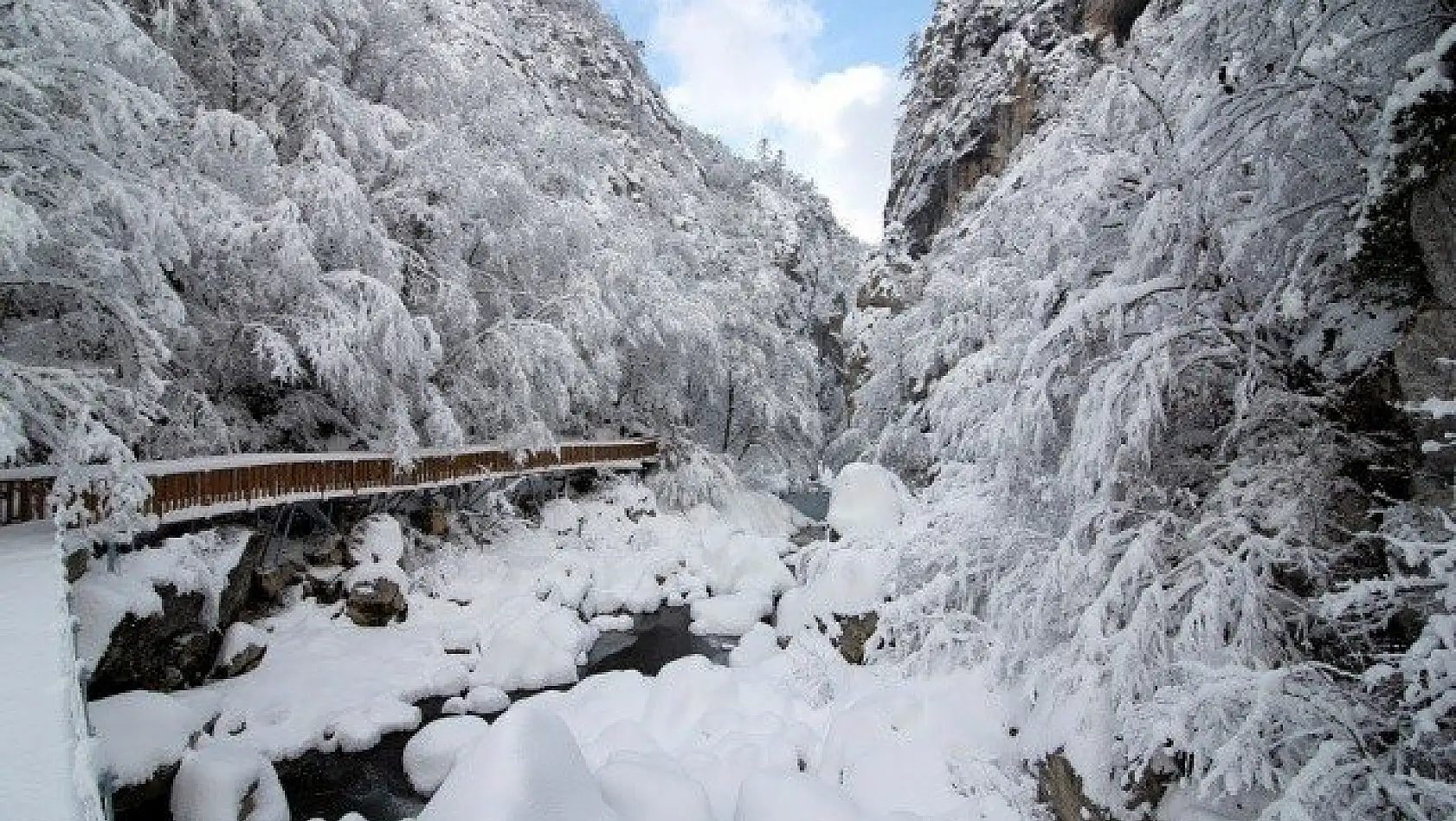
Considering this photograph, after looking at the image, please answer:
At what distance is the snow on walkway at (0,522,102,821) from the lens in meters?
3.63

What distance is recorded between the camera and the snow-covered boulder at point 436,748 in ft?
29.7

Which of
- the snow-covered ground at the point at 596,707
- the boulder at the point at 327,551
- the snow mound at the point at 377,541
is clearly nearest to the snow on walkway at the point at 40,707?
the snow-covered ground at the point at 596,707

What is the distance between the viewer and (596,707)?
1056 cm

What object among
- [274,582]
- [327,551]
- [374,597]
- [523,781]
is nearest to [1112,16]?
[374,597]

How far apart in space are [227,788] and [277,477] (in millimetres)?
6302

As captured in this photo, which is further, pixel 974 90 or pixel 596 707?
pixel 974 90

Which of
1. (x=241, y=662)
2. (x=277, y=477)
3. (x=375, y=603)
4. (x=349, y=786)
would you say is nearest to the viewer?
(x=349, y=786)

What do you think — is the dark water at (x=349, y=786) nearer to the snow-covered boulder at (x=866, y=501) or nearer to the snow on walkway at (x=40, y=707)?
the snow on walkway at (x=40, y=707)

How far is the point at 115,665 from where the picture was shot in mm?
8805

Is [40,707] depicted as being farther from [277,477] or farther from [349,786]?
[277,477]

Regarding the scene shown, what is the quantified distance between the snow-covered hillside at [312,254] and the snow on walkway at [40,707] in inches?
48.8

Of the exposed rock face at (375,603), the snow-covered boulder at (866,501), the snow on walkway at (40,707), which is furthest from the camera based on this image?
the snow-covered boulder at (866,501)

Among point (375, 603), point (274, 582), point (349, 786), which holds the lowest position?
point (349, 786)

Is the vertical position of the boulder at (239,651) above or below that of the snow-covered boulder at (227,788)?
above
